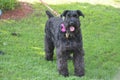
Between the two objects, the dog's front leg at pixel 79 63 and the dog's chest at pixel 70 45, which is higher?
the dog's chest at pixel 70 45

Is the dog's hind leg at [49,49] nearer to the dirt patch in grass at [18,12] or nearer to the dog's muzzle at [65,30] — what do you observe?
the dog's muzzle at [65,30]

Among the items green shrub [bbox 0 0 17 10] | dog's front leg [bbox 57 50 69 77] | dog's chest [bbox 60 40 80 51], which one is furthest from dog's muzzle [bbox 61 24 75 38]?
green shrub [bbox 0 0 17 10]

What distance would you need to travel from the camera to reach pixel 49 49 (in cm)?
838

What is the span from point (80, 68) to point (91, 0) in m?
8.29

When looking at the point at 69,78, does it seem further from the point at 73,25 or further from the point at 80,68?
the point at 73,25

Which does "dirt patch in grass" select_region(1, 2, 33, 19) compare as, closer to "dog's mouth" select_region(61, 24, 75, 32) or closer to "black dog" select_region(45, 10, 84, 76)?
"black dog" select_region(45, 10, 84, 76)

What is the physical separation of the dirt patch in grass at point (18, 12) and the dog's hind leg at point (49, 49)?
4324 mm

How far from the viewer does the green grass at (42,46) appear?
7496mm

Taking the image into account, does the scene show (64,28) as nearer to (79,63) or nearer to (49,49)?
(79,63)

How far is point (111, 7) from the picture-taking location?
14.2 meters

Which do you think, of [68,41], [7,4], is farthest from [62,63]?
[7,4]

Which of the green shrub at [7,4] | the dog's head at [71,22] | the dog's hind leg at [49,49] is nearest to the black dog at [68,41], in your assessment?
the dog's head at [71,22]

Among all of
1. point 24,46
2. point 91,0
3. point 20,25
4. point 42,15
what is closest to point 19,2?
point 42,15

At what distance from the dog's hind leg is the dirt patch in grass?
432 centimetres
